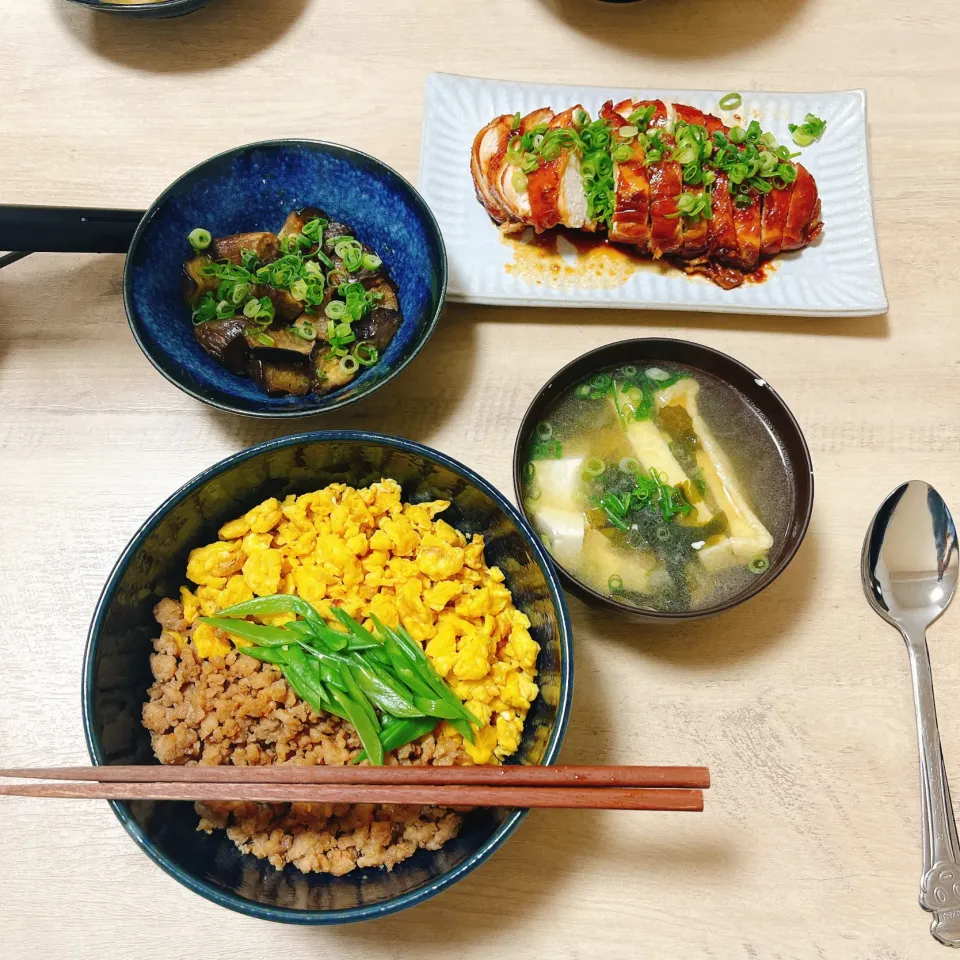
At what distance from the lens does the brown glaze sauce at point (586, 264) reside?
1952 millimetres

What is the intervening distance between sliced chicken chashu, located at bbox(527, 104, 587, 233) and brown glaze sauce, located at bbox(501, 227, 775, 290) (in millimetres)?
44

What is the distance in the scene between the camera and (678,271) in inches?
78.2

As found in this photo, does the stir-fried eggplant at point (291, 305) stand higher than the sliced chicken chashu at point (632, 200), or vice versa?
the sliced chicken chashu at point (632, 200)

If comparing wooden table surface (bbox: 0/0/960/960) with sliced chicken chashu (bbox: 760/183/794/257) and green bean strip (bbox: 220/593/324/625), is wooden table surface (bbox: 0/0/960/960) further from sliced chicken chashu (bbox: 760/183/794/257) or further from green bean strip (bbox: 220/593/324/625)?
green bean strip (bbox: 220/593/324/625)

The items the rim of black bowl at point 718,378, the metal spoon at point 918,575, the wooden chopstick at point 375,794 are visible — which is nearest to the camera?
the wooden chopstick at point 375,794

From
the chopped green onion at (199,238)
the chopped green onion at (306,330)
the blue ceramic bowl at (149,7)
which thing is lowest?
the chopped green onion at (306,330)

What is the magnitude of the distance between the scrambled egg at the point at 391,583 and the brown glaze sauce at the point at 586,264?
76cm

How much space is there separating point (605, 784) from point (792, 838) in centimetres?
60

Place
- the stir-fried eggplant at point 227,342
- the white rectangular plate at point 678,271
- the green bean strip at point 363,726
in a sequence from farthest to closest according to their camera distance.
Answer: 1. the white rectangular plate at point 678,271
2. the stir-fried eggplant at point 227,342
3. the green bean strip at point 363,726

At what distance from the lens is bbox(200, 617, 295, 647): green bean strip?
4.64 ft

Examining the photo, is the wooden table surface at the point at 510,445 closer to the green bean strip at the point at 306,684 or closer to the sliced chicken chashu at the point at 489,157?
the sliced chicken chashu at the point at 489,157

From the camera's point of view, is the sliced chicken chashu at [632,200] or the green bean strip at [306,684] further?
the sliced chicken chashu at [632,200]

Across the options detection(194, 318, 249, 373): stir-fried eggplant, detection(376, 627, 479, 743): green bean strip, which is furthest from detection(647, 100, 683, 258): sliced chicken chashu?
detection(376, 627, 479, 743): green bean strip

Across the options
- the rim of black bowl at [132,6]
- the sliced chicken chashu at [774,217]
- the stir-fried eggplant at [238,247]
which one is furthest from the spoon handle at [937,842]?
the rim of black bowl at [132,6]
